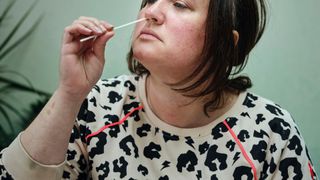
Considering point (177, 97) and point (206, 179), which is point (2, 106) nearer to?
point (177, 97)

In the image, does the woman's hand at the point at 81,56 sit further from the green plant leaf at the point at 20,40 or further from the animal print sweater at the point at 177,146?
the green plant leaf at the point at 20,40

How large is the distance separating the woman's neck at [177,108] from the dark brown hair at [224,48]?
0.02 meters

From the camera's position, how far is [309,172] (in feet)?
3.61

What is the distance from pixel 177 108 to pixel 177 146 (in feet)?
0.37

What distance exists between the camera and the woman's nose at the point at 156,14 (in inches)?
37.6

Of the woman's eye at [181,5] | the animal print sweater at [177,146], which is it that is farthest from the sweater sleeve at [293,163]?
the woman's eye at [181,5]

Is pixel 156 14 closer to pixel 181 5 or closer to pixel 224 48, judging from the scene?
pixel 181 5

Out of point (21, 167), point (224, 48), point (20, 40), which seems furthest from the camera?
point (20, 40)

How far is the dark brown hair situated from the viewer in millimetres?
1001

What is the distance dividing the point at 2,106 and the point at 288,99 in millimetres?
1250

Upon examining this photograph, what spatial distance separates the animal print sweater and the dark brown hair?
10cm

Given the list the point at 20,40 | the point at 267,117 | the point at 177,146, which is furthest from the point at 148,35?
the point at 20,40

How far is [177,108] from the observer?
1.14 metres

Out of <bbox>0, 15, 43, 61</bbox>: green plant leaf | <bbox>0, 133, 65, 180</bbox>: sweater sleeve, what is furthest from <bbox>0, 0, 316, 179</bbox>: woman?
<bbox>0, 15, 43, 61</bbox>: green plant leaf
